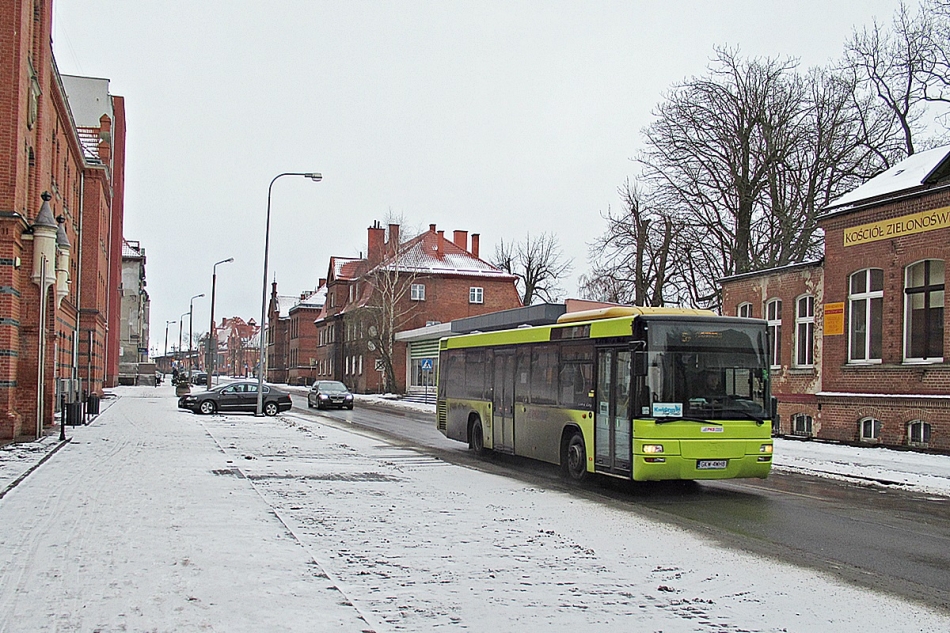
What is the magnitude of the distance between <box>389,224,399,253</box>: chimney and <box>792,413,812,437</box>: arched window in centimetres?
4147

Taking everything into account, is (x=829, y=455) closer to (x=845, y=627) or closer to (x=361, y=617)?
(x=845, y=627)

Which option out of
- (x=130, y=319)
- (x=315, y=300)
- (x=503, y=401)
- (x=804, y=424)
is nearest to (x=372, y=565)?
(x=503, y=401)

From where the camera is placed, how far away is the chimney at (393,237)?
6619cm

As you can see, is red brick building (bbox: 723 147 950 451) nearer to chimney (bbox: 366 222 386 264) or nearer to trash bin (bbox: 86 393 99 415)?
trash bin (bbox: 86 393 99 415)

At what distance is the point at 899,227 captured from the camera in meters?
22.9

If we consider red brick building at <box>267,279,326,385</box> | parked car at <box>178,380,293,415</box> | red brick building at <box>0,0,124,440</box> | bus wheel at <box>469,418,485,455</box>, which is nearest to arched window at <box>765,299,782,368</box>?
bus wheel at <box>469,418,485,455</box>

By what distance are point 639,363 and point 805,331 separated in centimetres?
1556

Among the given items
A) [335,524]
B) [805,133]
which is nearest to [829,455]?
[335,524]

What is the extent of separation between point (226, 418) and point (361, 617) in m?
29.8

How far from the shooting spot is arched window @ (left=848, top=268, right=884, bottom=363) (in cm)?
2384

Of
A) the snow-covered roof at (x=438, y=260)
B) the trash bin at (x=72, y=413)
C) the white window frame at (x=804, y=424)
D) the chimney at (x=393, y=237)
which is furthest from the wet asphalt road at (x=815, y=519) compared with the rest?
the snow-covered roof at (x=438, y=260)

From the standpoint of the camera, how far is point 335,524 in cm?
1040

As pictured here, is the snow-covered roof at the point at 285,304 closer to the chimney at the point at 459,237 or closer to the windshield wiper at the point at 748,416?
the chimney at the point at 459,237

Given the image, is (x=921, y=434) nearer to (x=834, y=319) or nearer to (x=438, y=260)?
(x=834, y=319)
